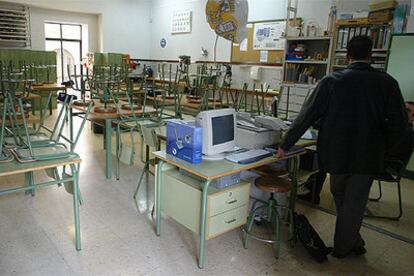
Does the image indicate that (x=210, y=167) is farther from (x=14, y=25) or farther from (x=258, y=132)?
(x=14, y=25)

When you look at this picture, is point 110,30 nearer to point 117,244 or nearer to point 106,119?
point 106,119

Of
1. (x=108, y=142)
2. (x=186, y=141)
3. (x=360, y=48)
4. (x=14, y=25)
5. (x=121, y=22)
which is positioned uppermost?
(x=121, y=22)

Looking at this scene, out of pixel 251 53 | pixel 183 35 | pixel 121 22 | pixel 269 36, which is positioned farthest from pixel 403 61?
pixel 121 22

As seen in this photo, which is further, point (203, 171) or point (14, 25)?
point (14, 25)

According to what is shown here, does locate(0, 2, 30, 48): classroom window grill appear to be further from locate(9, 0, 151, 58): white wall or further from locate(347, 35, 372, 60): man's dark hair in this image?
locate(347, 35, 372, 60): man's dark hair

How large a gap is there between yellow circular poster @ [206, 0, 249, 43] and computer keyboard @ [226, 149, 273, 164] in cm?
224

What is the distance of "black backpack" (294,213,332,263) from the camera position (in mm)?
2273

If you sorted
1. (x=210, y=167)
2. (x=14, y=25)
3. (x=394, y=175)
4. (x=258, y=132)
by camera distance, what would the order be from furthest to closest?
(x=14, y=25) → (x=394, y=175) → (x=258, y=132) → (x=210, y=167)

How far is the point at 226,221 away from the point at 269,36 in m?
5.46

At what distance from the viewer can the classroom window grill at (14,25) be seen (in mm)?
7488

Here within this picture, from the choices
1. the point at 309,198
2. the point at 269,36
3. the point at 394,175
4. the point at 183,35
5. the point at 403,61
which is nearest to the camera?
the point at 394,175

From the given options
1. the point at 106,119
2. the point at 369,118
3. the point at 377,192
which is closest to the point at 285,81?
the point at 377,192

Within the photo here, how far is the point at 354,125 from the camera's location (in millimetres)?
2105

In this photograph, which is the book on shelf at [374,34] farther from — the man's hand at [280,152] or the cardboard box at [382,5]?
the man's hand at [280,152]
